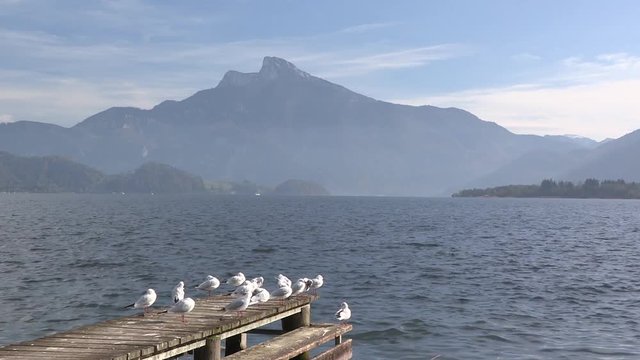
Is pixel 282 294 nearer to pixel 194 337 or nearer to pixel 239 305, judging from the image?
pixel 239 305

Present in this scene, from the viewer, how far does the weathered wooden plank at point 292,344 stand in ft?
58.9

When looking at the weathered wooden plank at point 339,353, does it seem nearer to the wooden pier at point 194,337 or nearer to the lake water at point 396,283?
the wooden pier at point 194,337

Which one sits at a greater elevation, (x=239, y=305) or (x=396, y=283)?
(x=239, y=305)

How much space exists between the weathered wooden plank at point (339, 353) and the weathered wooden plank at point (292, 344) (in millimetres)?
386

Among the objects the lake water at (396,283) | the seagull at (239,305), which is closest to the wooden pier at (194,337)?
the seagull at (239,305)

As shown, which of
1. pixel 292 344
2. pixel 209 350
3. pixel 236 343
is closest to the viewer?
pixel 209 350

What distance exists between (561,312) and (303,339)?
2221 cm

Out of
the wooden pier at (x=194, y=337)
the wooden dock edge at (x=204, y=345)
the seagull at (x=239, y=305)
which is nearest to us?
the wooden pier at (x=194, y=337)

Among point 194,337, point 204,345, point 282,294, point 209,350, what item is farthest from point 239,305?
point 282,294

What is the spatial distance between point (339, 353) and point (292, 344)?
2601mm

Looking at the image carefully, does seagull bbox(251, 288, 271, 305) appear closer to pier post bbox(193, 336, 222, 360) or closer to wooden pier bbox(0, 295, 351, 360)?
wooden pier bbox(0, 295, 351, 360)

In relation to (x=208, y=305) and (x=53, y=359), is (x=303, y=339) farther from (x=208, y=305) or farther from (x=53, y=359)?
(x=53, y=359)

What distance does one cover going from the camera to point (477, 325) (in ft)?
108

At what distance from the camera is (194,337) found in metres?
15.7
